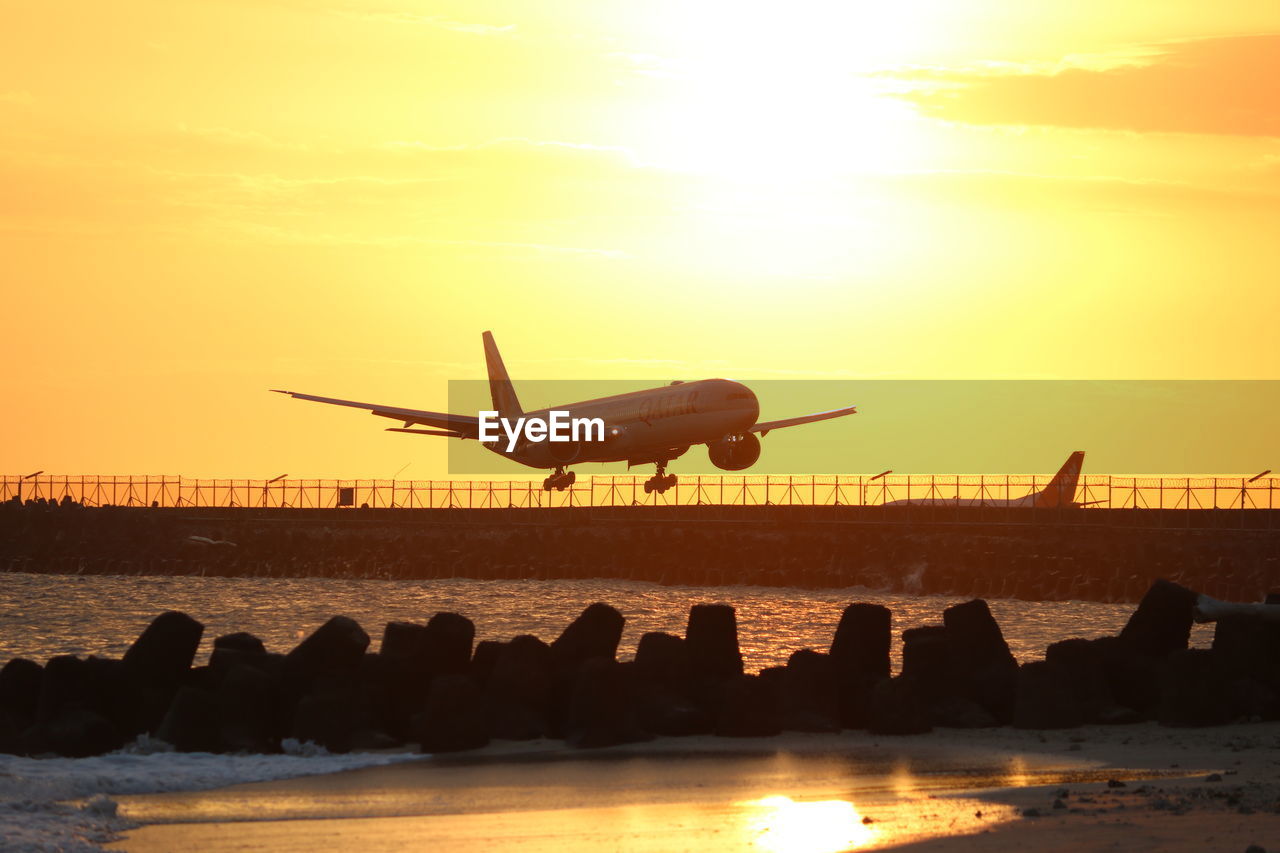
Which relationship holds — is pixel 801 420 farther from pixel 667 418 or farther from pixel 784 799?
pixel 784 799

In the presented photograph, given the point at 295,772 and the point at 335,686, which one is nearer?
the point at 295,772

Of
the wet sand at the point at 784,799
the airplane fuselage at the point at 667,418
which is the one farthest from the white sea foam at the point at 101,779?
the airplane fuselage at the point at 667,418

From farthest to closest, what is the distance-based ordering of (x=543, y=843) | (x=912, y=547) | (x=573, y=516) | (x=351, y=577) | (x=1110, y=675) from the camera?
(x=351, y=577) < (x=573, y=516) < (x=912, y=547) < (x=1110, y=675) < (x=543, y=843)

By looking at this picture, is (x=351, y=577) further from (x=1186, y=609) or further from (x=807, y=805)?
(x=807, y=805)

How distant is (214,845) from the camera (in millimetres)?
22281

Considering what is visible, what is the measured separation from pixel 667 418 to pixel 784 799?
54424mm

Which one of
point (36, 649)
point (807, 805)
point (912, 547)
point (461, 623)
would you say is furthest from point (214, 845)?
point (912, 547)

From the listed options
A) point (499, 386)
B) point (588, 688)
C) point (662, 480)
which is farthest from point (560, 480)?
point (588, 688)

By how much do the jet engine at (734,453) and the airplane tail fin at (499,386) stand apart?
34.1 meters

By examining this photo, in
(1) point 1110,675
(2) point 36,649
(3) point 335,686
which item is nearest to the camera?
(3) point 335,686

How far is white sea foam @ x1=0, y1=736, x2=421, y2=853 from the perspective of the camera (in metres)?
23.2

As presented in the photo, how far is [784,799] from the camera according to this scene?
25.1m

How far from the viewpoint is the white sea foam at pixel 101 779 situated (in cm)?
2319

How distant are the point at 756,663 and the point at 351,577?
93763 mm
